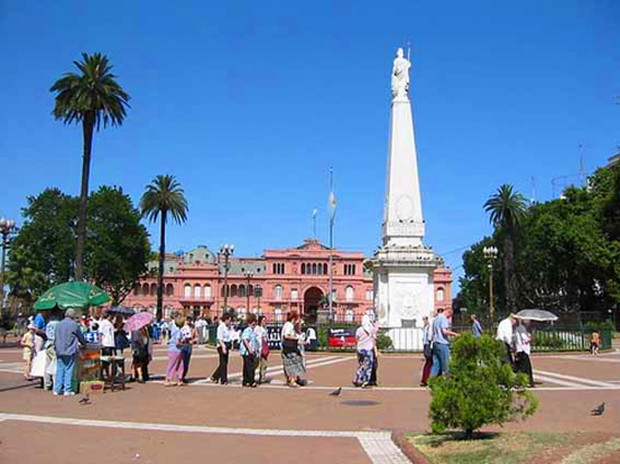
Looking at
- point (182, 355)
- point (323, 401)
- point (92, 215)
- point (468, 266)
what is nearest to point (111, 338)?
point (182, 355)

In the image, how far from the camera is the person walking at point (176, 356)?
52.6 feet

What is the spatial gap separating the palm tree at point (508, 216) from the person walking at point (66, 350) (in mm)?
52385

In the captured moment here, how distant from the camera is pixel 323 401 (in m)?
13.1

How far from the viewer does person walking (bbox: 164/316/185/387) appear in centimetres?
1603

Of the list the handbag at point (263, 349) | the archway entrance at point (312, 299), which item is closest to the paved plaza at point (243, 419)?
the handbag at point (263, 349)

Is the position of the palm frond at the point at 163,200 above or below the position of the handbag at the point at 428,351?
above

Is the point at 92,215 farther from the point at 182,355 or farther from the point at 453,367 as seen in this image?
the point at 453,367

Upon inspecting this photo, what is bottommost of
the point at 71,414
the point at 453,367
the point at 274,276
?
the point at 71,414

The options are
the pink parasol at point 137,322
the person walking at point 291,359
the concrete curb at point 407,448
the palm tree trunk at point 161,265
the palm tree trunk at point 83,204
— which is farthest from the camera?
the palm tree trunk at point 161,265

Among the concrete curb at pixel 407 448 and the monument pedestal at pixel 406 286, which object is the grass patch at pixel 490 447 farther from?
the monument pedestal at pixel 406 286

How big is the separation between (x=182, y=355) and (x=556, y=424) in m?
9.08

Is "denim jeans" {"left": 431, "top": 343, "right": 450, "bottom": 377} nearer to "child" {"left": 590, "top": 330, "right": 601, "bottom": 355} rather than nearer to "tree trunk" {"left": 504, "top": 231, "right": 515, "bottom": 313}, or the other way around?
"child" {"left": 590, "top": 330, "right": 601, "bottom": 355}

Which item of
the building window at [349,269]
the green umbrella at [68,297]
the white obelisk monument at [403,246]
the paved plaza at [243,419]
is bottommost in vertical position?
the paved plaza at [243,419]

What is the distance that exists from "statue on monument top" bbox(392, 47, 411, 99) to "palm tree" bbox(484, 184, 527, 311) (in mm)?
34300
